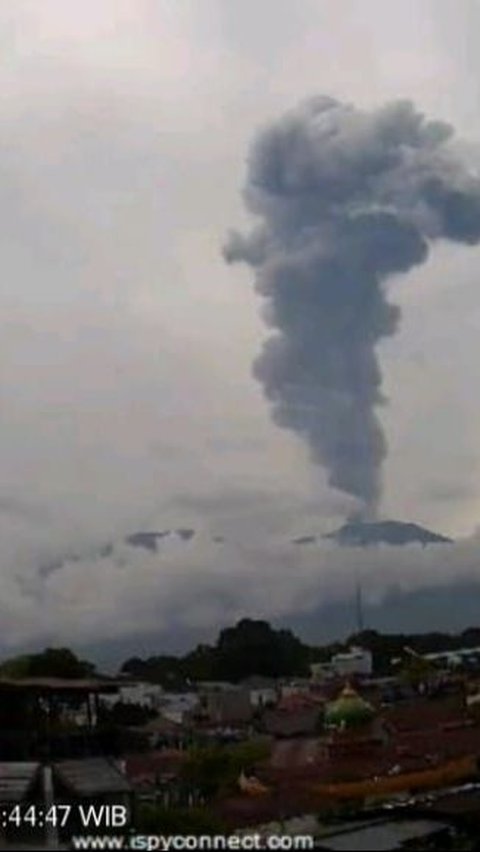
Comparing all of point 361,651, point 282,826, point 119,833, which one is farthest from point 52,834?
point 361,651

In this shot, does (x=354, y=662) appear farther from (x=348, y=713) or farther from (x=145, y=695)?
(x=348, y=713)

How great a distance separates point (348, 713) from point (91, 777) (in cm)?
753

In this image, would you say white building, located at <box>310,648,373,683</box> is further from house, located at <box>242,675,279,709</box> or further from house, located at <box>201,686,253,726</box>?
house, located at <box>201,686,253,726</box>

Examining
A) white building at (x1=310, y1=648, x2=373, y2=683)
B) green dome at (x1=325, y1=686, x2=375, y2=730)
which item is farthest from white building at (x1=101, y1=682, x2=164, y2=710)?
green dome at (x1=325, y1=686, x2=375, y2=730)

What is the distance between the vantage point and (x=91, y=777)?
15562mm

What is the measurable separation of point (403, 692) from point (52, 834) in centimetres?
1401

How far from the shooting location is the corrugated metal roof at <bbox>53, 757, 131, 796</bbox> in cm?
1510

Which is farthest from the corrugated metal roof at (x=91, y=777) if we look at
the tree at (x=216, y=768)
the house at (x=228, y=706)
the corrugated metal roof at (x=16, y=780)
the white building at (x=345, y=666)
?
the white building at (x=345, y=666)

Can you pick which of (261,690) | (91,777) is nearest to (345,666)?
(261,690)

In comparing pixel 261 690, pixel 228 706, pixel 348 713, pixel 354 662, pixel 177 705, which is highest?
pixel 354 662

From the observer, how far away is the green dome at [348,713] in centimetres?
2198

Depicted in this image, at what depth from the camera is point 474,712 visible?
23016 millimetres

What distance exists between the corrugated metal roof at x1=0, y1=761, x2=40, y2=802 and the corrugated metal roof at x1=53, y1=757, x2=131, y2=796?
300mm

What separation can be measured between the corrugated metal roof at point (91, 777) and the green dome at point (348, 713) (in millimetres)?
6303
